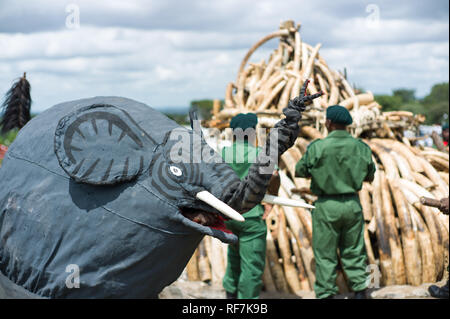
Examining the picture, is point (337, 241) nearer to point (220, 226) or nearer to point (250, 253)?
point (250, 253)

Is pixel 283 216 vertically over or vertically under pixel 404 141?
under

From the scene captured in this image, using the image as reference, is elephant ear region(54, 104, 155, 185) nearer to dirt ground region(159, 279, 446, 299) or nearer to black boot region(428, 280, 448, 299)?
dirt ground region(159, 279, 446, 299)

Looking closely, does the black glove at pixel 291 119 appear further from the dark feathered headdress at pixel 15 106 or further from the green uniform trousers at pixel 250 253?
the green uniform trousers at pixel 250 253

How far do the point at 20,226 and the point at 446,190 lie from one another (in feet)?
15.7

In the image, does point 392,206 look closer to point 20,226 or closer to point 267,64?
point 267,64

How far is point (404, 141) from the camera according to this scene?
7.36 m

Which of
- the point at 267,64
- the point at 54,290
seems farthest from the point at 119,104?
the point at 267,64

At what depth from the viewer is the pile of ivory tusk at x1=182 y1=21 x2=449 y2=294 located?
5.46 m

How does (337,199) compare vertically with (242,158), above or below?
below

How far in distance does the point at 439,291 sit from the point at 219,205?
337cm

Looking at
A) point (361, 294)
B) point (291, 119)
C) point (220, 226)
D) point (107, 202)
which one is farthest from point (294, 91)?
point (107, 202)

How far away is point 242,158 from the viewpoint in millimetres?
4688
